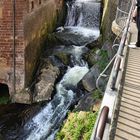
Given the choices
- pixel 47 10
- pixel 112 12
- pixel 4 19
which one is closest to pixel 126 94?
pixel 4 19

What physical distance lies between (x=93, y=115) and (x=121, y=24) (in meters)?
3.74

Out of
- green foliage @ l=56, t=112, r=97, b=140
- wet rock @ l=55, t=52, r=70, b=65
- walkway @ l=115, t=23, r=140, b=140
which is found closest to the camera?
walkway @ l=115, t=23, r=140, b=140

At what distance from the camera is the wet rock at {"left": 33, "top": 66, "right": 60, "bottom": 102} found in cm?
1190

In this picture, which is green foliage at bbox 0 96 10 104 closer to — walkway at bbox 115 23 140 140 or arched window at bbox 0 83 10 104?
arched window at bbox 0 83 10 104

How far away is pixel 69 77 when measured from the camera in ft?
43.4

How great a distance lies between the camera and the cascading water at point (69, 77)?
34.1 ft

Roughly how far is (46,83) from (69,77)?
123 centimetres

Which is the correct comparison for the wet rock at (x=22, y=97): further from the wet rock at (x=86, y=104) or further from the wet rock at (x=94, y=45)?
the wet rock at (x=94, y=45)

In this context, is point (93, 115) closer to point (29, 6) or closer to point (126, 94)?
point (126, 94)

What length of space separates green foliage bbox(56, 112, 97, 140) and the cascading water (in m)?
1.03

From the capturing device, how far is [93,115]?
8812 millimetres

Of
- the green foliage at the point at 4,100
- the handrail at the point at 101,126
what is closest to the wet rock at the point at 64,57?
the green foliage at the point at 4,100

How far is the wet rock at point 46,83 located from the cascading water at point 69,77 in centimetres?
28

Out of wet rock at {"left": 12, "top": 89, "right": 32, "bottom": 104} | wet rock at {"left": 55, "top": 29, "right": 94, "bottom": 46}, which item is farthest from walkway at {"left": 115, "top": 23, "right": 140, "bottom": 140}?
wet rock at {"left": 55, "top": 29, "right": 94, "bottom": 46}
